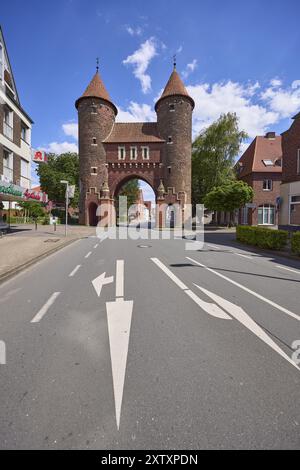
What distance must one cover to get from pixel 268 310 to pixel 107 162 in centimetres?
3491

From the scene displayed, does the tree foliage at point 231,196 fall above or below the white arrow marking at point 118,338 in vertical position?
above

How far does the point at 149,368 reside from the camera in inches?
108

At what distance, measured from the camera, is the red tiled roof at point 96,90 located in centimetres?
3419

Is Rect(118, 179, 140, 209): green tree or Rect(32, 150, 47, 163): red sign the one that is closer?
Rect(32, 150, 47, 163): red sign

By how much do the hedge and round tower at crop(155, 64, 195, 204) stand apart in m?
20.5

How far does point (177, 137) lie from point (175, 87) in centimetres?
803

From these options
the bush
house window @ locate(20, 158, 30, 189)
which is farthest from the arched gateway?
the bush

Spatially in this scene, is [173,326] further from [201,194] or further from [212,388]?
[201,194]

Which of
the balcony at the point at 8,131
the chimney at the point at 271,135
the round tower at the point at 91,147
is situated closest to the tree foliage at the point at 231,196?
the chimney at the point at 271,135

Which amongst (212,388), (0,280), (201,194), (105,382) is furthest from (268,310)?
(201,194)

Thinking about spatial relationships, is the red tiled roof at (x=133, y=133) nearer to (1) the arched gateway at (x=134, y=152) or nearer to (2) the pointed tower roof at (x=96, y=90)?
(1) the arched gateway at (x=134, y=152)

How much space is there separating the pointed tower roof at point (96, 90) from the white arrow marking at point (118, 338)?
3771cm

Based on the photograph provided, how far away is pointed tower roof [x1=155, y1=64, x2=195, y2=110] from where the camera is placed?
111 feet

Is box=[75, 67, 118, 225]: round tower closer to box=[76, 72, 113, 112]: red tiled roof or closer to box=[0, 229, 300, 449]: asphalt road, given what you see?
box=[76, 72, 113, 112]: red tiled roof
